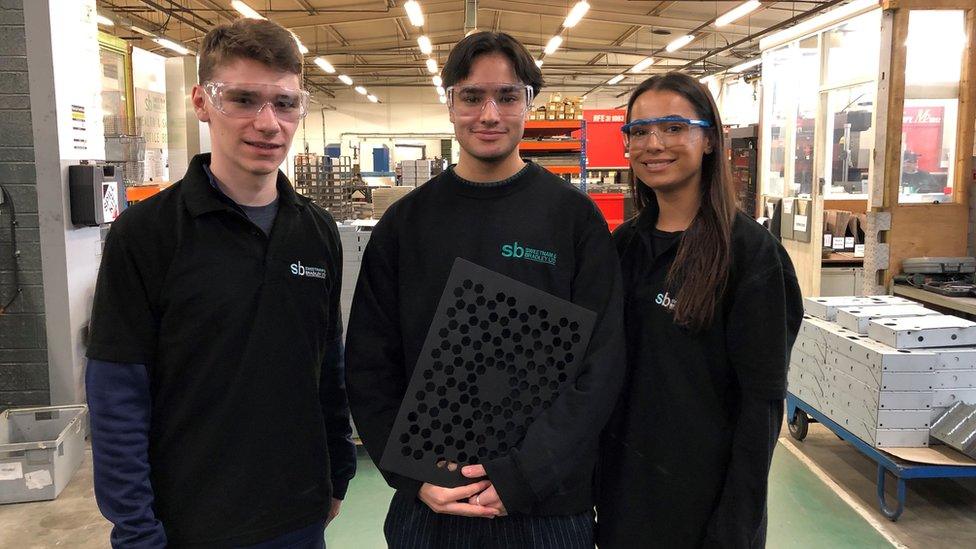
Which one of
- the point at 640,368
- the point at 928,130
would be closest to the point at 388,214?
the point at 640,368

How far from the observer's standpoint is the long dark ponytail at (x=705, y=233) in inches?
55.9

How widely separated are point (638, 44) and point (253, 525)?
1508cm

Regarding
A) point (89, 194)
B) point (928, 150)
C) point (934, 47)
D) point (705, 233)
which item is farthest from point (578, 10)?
point (705, 233)

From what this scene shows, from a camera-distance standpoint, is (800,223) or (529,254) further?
(800,223)

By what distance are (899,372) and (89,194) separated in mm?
4108

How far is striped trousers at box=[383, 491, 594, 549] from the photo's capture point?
1317 millimetres

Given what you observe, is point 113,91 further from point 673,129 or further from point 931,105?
point 931,105

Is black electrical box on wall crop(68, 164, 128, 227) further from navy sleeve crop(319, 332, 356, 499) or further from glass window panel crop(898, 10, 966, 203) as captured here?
glass window panel crop(898, 10, 966, 203)

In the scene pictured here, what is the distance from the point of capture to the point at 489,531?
132cm

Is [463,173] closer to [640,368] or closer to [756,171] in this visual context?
[640,368]

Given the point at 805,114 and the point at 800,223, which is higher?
the point at 805,114

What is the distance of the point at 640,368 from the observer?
147 cm

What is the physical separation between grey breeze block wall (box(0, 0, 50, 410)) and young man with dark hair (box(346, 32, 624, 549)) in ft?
9.85

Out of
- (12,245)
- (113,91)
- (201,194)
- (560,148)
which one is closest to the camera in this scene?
(201,194)
